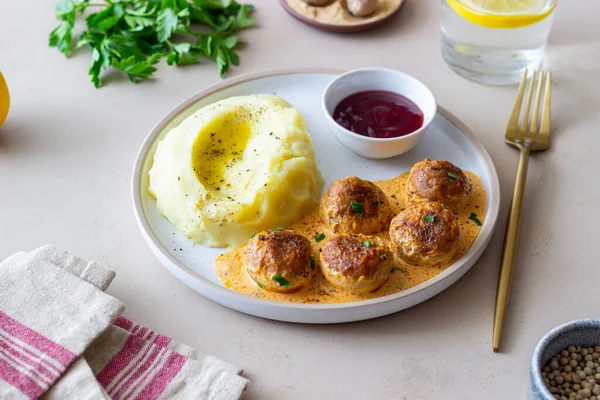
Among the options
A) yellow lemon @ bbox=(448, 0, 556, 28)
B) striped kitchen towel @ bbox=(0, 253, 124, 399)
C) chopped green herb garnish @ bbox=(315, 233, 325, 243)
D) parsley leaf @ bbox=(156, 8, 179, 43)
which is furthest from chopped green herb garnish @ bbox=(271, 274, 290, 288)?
parsley leaf @ bbox=(156, 8, 179, 43)

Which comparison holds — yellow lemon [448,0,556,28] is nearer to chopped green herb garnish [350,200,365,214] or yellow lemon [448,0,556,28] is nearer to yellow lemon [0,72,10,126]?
chopped green herb garnish [350,200,365,214]

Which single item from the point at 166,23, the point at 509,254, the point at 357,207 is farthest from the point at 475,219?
the point at 166,23

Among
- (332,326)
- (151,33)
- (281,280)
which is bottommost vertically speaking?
(332,326)

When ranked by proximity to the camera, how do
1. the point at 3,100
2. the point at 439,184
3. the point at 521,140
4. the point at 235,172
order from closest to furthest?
1. the point at 439,184
2. the point at 235,172
3. the point at 521,140
4. the point at 3,100

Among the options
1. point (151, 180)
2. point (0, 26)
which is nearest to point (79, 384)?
point (151, 180)

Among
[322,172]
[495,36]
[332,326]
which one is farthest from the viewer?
[495,36]

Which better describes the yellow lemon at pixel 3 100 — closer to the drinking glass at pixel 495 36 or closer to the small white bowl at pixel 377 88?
the small white bowl at pixel 377 88

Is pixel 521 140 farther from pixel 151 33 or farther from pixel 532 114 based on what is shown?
pixel 151 33
